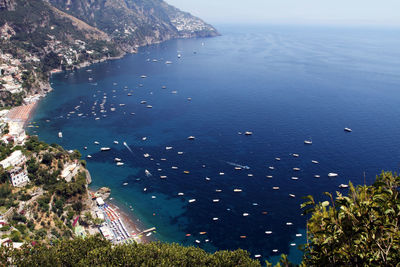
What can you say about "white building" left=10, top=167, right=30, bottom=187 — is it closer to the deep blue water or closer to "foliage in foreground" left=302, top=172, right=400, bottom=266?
the deep blue water

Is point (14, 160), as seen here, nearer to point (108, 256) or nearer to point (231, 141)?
point (108, 256)

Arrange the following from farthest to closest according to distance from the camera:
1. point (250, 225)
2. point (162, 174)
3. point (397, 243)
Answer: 1. point (162, 174)
2. point (250, 225)
3. point (397, 243)

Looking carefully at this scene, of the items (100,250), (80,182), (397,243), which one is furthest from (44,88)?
(397,243)

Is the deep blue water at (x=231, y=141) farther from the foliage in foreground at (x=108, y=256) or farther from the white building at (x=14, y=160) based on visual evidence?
the foliage in foreground at (x=108, y=256)

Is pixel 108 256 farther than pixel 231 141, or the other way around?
pixel 231 141

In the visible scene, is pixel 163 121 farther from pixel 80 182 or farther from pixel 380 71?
pixel 380 71

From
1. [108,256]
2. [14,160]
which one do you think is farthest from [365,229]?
[14,160]
